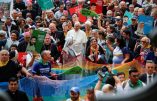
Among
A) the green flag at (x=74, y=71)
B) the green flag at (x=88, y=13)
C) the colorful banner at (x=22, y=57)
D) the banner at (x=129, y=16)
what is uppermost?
the green flag at (x=88, y=13)

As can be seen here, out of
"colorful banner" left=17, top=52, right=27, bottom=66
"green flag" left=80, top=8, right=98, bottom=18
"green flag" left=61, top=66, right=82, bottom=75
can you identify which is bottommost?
"green flag" left=61, top=66, right=82, bottom=75

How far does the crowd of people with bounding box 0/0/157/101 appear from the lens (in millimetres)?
8582

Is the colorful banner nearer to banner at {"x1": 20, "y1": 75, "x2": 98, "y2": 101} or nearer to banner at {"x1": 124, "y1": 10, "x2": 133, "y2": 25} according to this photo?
banner at {"x1": 20, "y1": 75, "x2": 98, "y2": 101}

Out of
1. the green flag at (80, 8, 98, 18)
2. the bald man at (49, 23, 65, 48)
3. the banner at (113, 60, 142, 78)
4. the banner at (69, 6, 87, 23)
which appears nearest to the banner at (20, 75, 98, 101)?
the banner at (113, 60, 142, 78)

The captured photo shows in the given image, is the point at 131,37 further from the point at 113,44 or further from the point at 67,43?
the point at 67,43

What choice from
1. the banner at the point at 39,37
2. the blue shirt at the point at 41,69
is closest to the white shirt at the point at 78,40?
the banner at the point at 39,37

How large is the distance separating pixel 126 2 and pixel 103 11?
0.88 meters

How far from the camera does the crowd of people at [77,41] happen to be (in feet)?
28.2

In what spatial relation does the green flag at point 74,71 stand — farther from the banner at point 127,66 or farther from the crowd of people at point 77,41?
the banner at point 127,66

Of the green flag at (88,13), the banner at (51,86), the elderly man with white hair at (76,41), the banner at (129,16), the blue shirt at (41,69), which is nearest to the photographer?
the banner at (51,86)

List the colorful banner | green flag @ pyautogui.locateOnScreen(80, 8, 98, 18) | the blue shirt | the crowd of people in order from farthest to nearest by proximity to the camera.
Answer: green flag @ pyautogui.locateOnScreen(80, 8, 98, 18) → the colorful banner → the blue shirt → the crowd of people

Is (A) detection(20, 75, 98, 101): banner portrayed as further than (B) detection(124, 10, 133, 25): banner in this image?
No

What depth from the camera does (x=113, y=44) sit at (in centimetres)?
1116

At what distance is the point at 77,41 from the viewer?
11.8 m
